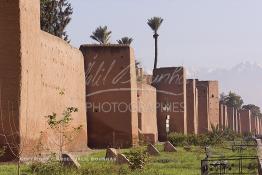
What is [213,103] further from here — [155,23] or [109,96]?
[109,96]

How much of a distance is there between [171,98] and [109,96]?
32.8ft

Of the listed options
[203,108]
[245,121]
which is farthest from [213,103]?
[245,121]

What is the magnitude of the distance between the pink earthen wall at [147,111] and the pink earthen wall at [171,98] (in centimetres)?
157

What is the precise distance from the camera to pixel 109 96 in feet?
80.5

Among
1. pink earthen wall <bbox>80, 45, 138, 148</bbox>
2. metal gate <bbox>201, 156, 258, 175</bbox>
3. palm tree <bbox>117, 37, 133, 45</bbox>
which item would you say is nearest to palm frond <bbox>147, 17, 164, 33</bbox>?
palm tree <bbox>117, 37, 133, 45</bbox>

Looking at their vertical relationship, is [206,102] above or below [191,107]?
above

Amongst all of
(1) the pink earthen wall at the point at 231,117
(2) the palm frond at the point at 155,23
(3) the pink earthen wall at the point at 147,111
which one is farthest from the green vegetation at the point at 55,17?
(1) the pink earthen wall at the point at 231,117

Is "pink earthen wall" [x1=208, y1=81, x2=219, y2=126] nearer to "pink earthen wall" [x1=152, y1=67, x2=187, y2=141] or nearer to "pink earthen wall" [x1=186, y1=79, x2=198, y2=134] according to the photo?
"pink earthen wall" [x1=186, y1=79, x2=198, y2=134]

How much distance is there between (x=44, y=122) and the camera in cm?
1706

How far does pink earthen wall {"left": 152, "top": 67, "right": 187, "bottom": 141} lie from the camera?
3359cm

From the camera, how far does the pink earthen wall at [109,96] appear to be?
79.7ft

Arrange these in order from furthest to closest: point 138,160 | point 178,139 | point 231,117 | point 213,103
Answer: point 231,117 → point 213,103 → point 178,139 → point 138,160

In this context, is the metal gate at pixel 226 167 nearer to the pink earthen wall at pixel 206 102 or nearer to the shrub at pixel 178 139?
the shrub at pixel 178 139

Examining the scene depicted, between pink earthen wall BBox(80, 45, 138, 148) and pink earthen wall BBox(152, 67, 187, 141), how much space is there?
30.1ft
